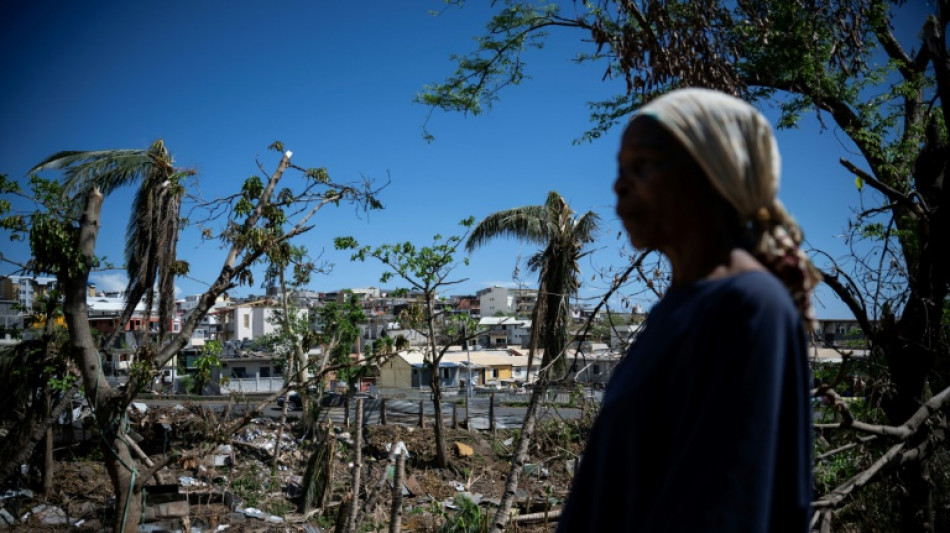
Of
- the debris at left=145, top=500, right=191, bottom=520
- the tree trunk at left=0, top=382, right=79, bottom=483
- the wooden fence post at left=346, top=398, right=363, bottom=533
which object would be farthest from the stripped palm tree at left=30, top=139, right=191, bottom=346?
the wooden fence post at left=346, top=398, right=363, bottom=533

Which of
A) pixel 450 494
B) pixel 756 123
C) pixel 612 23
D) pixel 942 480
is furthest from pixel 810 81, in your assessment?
pixel 450 494

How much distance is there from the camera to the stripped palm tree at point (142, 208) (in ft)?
29.7

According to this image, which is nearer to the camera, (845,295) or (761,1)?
(845,295)

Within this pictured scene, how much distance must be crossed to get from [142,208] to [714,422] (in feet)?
35.8

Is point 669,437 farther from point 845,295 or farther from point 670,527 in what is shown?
→ point 845,295

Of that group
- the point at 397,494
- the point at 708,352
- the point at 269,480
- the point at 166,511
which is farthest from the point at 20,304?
the point at 708,352

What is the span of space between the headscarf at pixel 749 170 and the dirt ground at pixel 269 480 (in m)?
5.49

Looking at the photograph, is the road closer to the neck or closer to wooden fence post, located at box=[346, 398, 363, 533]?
wooden fence post, located at box=[346, 398, 363, 533]

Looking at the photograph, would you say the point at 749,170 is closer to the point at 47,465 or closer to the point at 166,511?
the point at 166,511

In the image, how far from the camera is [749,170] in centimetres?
87

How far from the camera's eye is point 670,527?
2.48ft

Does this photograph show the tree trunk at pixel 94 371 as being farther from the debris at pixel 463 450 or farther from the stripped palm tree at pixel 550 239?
the debris at pixel 463 450

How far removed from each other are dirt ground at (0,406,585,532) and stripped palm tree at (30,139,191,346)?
2.17m

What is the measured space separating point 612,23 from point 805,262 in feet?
13.6
